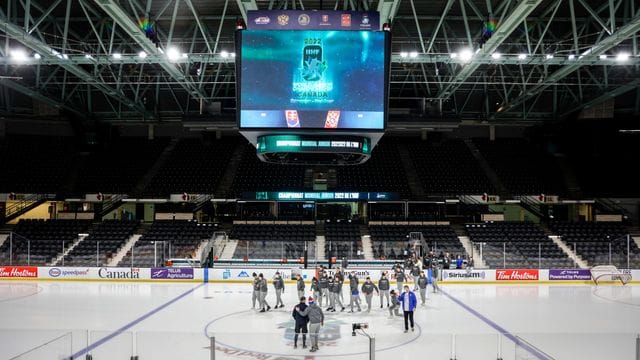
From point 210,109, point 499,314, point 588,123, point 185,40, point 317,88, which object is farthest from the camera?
point 588,123

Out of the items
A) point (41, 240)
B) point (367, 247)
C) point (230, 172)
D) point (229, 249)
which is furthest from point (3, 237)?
point (367, 247)

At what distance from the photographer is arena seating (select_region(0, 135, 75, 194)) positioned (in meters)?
37.5

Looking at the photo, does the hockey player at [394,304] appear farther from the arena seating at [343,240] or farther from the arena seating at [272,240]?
the arena seating at [272,240]

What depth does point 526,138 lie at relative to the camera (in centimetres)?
4369

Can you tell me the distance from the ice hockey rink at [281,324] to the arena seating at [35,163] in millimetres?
13072

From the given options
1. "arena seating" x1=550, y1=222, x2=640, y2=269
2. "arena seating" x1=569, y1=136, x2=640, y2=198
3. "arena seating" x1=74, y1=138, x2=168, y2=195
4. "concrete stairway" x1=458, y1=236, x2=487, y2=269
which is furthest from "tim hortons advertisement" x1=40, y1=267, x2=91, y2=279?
"arena seating" x1=569, y1=136, x2=640, y2=198

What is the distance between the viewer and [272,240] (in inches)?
1220

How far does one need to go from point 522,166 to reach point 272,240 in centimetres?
2043

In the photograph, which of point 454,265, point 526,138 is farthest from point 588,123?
point 454,265

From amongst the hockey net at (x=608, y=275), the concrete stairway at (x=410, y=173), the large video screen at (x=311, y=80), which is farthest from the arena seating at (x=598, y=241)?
the large video screen at (x=311, y=80)

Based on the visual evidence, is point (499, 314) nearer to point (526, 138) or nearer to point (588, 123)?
point (588, 123)

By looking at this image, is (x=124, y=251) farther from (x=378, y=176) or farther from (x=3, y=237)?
(x=378, y=176)

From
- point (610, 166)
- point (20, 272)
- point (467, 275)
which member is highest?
point (610, 166)

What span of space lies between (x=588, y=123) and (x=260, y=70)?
30.9 metres
